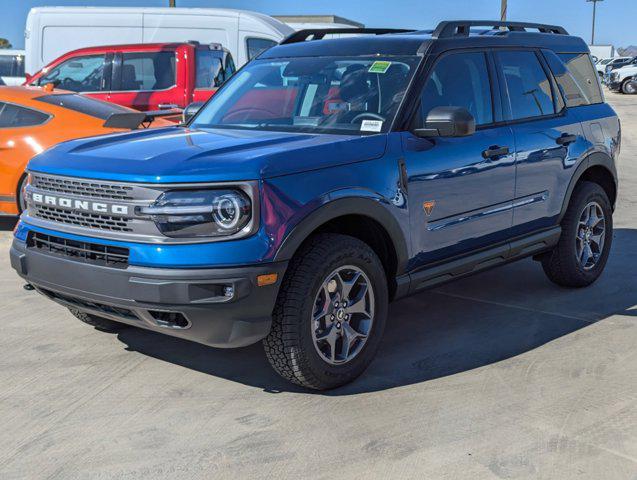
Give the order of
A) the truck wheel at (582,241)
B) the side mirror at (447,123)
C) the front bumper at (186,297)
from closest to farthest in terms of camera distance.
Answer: the front bumper at (186,297) < the side mirror at (447,123) < the truck wheel at (582,241)

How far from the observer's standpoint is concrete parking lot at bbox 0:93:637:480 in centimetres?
353

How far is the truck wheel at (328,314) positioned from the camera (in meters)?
4.00

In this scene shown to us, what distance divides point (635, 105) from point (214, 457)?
30033mm

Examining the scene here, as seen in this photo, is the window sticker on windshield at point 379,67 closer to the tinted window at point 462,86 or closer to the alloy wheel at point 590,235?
the tinted window at point 462,86

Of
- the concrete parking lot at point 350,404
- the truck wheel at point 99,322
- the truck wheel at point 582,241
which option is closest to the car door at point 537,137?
the truck wheel at point 582,241

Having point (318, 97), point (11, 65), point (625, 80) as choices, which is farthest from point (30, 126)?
point (625, 80)

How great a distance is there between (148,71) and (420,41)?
898 centimetres

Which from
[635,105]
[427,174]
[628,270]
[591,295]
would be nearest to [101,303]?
[427,174]

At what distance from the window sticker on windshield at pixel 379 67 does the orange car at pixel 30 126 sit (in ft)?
11.2

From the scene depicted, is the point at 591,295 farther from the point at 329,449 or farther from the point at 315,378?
the point at 329,449

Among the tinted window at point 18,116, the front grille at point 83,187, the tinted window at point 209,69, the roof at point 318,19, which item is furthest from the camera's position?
the roof at point 318,19

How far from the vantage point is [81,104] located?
28.9ft

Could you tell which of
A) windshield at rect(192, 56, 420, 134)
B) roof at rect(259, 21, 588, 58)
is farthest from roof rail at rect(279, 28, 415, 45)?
windshield at rect(192, 56, 420, 134)

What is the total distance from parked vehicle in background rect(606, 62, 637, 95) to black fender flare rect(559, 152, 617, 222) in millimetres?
34227
